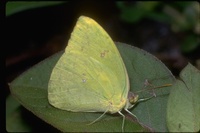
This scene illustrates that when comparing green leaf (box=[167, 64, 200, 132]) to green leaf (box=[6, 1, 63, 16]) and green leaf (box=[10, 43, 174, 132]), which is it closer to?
green leaf (box=[10, 43, 174, 132])

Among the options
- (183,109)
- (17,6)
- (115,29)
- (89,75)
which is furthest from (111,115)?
(115,29)

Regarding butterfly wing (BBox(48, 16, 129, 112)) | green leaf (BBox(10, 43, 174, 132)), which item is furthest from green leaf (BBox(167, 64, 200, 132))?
butterfly wing (BBox(48, 16, 129, 112))

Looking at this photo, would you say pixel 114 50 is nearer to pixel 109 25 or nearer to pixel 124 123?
pixel 124 123

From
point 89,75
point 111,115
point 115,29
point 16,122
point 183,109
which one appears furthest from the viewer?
point 115,29

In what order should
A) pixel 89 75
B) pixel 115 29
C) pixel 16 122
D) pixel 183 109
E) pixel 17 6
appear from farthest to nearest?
pixel 115 29 < pixel 17 6 < pixel 16 122 < pixel 89 75 < pixel 183 109

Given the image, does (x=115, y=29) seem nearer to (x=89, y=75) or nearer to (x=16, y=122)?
(x=16, y=122)

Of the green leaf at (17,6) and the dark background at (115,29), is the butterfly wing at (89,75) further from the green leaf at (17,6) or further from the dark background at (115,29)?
the dark background at (115,29)
